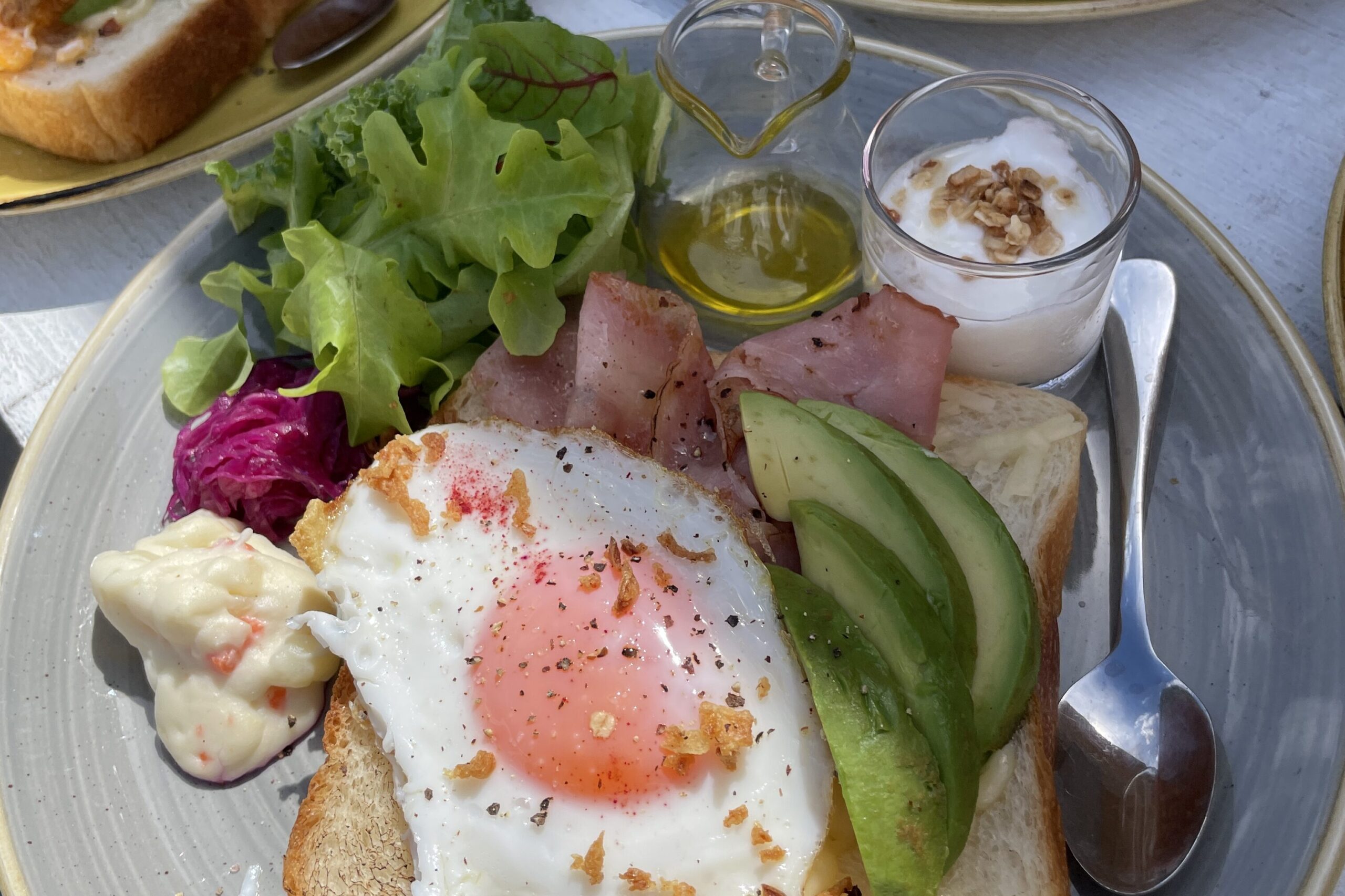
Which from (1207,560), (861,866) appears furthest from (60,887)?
(1207,560)

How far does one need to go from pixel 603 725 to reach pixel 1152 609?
1.27 metres

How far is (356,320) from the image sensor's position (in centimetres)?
251

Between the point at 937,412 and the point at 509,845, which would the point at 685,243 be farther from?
the point at 509,845

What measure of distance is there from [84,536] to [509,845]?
4.60 ft

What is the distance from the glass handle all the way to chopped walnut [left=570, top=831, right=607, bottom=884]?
1.94 meters

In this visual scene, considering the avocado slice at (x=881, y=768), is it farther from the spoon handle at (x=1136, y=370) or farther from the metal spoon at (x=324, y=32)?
the metal spoon at (x=324, y=32)

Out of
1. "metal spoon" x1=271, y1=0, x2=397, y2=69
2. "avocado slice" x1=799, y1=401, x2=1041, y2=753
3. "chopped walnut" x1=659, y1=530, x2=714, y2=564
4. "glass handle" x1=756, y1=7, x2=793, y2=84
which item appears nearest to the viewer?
"avocado slice" x1=799, y1=401, x2=1041, y2=753

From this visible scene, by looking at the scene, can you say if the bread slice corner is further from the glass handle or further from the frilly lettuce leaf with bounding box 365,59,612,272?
the glass handle

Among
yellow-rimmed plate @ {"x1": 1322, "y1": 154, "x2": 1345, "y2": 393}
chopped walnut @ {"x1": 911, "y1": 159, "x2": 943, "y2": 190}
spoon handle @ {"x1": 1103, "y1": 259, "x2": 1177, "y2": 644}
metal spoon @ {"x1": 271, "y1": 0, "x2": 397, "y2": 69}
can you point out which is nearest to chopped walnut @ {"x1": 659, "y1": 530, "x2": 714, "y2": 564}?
spoon handle @ {"x1": 1103, "y1": 259, "x2": 1177, "y2": 644}

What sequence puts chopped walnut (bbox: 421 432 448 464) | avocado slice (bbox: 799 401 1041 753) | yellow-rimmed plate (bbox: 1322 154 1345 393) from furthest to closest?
yellow-rimmed plate (bbox: 1322 154 1345 393), chopped walnut (bbox: 421 432 448 464), avocado slice (bbox: 799 401 1041 753)

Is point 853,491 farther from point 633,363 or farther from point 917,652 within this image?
point 633,363

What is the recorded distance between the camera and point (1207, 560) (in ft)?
7.79

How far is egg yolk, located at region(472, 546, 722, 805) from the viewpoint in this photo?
196cm

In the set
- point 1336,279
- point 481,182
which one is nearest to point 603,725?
point 481,182
